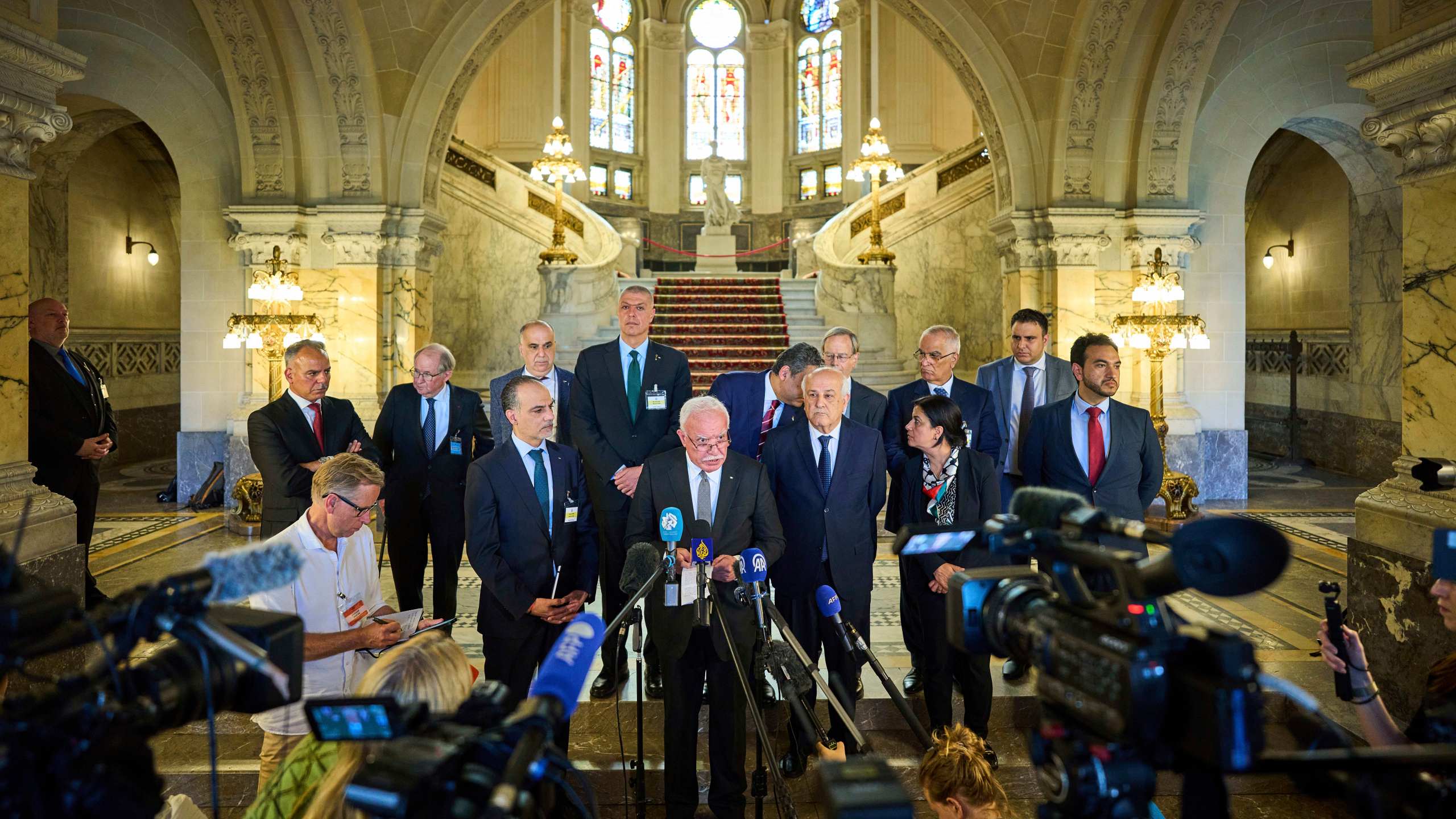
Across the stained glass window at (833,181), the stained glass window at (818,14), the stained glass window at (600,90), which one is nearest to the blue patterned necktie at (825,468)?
the stained glass window at (833,181)

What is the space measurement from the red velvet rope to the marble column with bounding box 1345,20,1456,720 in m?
14.0

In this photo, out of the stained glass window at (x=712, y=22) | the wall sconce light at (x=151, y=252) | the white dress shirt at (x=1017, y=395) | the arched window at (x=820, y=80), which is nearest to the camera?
the white dress shirt at (x=1017, y=395)

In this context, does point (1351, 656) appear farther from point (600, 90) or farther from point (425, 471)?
point (600, 90)

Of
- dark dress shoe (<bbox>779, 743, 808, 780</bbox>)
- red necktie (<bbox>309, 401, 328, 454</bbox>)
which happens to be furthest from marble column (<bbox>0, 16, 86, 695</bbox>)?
dark dress shoe (<bbox>779, 743, 808, 780</bbox>)

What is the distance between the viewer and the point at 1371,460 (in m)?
10.6

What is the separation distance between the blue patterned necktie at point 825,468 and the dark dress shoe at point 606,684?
3.72 ft

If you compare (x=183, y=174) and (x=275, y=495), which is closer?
(x=275, y=495)

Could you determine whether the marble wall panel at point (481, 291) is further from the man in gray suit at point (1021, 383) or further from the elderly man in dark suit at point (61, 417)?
the man in gray suit at point (1021, 383)

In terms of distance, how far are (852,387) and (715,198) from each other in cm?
1369

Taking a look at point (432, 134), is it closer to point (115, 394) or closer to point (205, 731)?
point (115, 394)

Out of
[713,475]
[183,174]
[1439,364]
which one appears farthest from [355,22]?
[1439,364]

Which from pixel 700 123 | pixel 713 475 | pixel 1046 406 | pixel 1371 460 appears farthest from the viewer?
pixel 700 123

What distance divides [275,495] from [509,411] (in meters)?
1.55

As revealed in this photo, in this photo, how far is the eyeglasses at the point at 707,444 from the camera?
3266 millimetres
